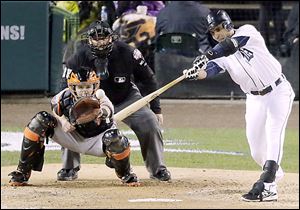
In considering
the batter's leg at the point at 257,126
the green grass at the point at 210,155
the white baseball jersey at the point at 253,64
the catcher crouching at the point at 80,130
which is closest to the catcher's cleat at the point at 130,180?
the catcher crouching at the point at 80,130

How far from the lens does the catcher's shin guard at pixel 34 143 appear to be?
844cm

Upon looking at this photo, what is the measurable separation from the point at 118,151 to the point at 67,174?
108cm

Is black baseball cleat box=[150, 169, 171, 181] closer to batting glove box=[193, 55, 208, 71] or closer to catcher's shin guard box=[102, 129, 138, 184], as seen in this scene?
catcher's shin guard box=[102, 129, 138, 184]

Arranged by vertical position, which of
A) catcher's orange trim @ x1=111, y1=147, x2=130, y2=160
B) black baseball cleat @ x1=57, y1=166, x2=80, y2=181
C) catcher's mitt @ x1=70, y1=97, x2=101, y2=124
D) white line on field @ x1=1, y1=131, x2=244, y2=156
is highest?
catcher's mitt @ x1=70, y1=97, x2=101, y2=124

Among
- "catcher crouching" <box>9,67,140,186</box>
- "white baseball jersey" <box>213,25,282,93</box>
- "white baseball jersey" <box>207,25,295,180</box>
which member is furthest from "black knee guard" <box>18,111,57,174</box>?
"white baseball jersey" <box>213,25,282,93</box>

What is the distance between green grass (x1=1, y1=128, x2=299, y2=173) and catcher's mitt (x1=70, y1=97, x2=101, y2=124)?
8.47 feet

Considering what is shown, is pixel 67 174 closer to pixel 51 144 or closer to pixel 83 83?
pixel 83 83

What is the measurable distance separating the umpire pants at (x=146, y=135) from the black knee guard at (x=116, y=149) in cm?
62

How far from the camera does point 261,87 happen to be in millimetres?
8258

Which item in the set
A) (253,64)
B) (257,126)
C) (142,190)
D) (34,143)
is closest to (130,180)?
(142,190)

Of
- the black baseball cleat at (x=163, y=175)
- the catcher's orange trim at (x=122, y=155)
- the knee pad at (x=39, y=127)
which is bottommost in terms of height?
the black baseball cleat at (x=163, y=175)

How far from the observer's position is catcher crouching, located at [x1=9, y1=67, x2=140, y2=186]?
8367 millimetres

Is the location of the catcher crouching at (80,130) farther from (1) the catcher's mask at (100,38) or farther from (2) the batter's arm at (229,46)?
(2) the batter's arm at (229,46)

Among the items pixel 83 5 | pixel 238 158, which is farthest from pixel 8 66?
pixel 238 158
